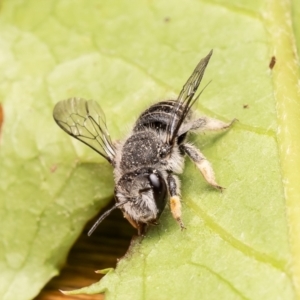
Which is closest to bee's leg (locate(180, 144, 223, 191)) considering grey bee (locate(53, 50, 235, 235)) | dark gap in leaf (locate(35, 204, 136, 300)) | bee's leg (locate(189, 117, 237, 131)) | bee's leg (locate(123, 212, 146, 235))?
grey bee (locate(53, 50, 235, 235))

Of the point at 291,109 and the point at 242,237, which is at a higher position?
the point at 291,109

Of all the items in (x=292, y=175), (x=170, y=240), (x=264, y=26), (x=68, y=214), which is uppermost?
(x=264, y=26)

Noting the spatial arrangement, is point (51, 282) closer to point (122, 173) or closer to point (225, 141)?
point (122, 173)

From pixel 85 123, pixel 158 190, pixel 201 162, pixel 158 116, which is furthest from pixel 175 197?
pixel 85 123

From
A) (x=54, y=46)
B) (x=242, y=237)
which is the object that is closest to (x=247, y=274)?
(x=242, y=237)

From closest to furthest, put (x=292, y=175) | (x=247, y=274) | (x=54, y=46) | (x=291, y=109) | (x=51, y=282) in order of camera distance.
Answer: (x=247, y=274), (x=292, y=175), (x=291, y=109), (x=51, y=282), (x=54, y=46)

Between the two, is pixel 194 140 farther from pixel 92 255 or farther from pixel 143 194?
pixel 92 255

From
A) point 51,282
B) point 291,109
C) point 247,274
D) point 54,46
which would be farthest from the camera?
point 54,46
